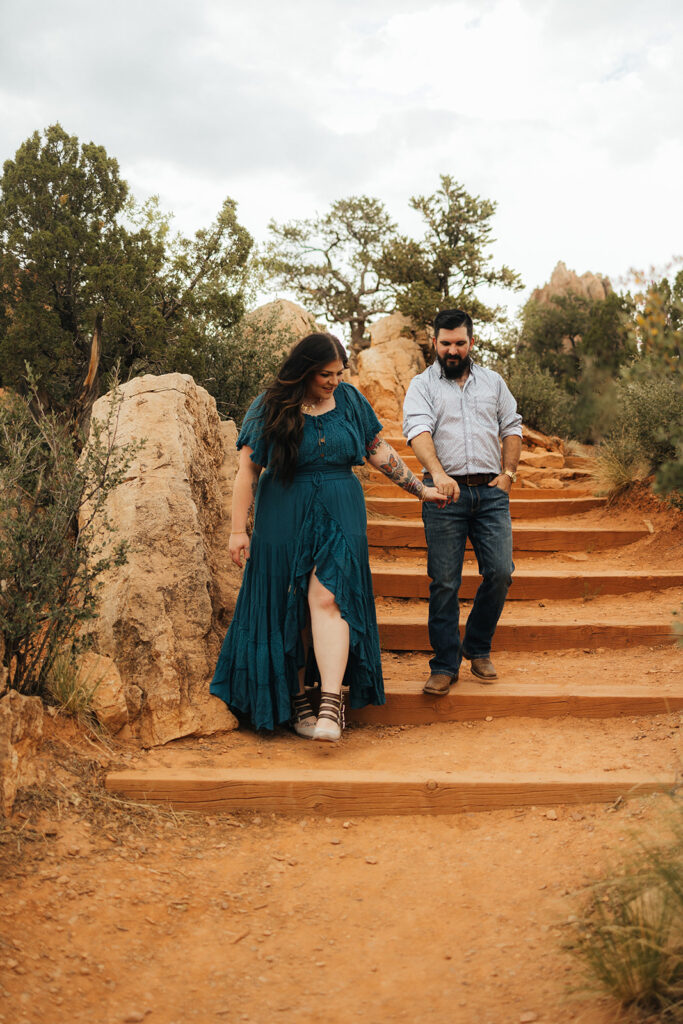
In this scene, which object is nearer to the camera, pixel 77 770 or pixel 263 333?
pixel 77 770

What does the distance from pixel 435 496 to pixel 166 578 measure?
1.27 m

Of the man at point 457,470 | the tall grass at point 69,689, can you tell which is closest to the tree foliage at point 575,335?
the man at point 457,470

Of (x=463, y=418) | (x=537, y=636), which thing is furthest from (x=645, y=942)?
(x=537, y=636)

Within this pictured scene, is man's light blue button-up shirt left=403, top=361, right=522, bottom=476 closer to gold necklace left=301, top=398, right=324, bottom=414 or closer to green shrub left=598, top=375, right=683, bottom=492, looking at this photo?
gold necklace left=301, top=398, right=324, bottom=414

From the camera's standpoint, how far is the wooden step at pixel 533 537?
7.20 meters

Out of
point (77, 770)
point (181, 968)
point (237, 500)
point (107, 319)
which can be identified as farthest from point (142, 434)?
point (107, 319)

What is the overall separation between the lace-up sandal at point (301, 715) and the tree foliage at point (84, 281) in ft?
18.2

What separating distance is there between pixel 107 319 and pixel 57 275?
861 mm

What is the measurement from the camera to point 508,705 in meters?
4.02

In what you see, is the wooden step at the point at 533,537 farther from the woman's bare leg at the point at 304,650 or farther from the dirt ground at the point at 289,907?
the dirt ground at the point at 289,907

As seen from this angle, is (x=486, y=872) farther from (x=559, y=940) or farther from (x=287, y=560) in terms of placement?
(x=287, y=560)

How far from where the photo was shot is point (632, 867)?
2.35 metres

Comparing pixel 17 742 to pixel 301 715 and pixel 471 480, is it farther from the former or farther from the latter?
pixel 471 480

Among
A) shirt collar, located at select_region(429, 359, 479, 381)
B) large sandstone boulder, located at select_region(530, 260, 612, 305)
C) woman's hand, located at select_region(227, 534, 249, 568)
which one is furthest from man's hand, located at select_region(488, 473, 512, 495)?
large sandstone boulder, located at select_region(530, 260, 612, 305)
